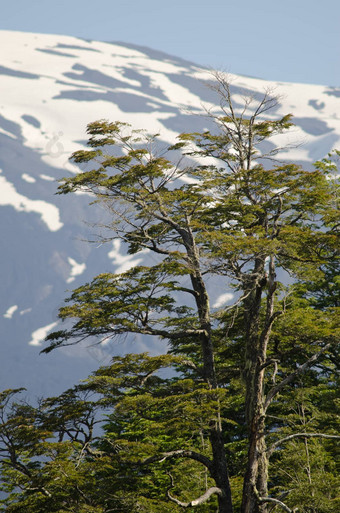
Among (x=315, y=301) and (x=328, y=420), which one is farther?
(x=315, y=301)

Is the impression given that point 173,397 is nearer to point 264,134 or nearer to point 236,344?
point 236,344

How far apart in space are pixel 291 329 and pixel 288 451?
4142 millimetres

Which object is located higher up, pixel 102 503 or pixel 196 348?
pixel 196 348

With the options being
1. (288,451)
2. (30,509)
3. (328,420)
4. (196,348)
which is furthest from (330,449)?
(30,509)

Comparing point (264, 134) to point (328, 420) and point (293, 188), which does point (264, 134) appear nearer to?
point (293, 188)

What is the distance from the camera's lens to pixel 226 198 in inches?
814

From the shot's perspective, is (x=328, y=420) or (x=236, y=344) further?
(x=328, y=420)

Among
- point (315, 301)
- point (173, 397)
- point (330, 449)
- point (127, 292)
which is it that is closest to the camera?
point (173, 397)

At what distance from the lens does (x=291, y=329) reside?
18312 millimetres

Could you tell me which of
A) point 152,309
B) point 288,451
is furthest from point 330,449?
point 152,309

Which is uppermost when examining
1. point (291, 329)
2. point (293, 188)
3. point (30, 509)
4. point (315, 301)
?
point (315, 301)

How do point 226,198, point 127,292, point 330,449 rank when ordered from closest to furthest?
point 127,292, point 226,198, point 330,449

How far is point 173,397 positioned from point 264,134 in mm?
10181

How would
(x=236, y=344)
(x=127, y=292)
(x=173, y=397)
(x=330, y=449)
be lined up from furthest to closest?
(x=330, y=449) < (x=236, y=344) < (x=127, y=292) < (x=173, y=397)
